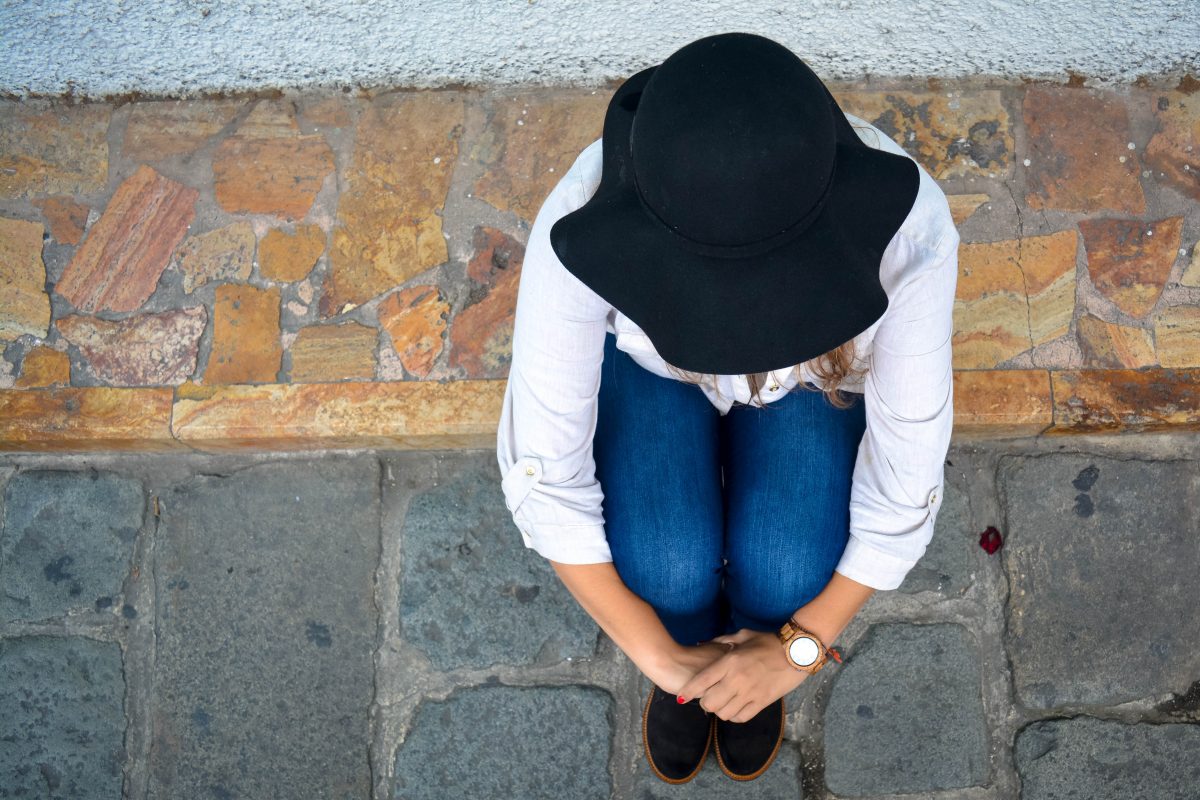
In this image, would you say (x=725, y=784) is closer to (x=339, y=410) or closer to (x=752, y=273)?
(x=339, y=410)

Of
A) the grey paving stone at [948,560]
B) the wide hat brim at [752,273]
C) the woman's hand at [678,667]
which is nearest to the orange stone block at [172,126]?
the wide hat brim at [752,273]

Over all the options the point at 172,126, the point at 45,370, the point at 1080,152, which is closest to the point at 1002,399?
the point at 1080,152

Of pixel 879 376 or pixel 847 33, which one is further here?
pixel 847 33

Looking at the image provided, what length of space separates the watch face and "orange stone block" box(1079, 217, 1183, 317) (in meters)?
1.18

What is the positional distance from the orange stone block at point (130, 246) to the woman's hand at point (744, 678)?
5.44 feet

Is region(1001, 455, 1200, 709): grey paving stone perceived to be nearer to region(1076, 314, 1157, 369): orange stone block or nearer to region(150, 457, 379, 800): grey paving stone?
region(1076, 314, 1157, 369): orange stone block

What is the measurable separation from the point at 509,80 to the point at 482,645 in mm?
1455

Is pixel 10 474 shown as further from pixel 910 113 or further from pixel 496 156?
pixel 910 113

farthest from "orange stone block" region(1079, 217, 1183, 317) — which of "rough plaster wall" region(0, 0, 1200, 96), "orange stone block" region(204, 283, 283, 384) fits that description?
"orange stone block" region(204, 283, 283, 384)

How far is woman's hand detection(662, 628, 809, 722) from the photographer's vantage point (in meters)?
1.71

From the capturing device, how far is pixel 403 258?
7.36 ft

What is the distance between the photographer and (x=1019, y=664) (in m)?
2.20

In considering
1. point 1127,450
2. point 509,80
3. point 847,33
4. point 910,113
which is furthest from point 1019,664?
point 509,80

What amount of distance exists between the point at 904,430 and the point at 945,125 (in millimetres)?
1125
